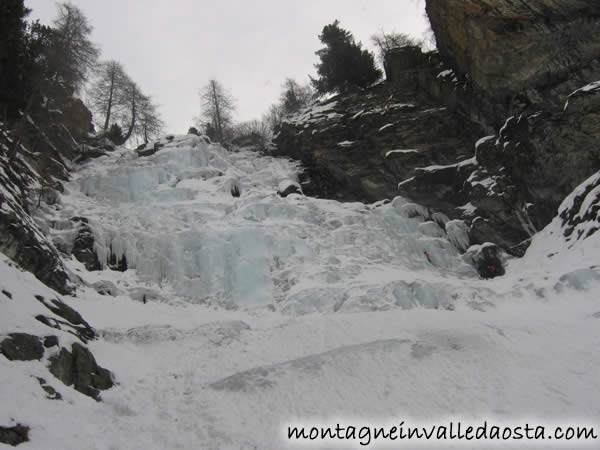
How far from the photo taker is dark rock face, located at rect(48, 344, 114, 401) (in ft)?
19.9

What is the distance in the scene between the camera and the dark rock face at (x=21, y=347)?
216 inches

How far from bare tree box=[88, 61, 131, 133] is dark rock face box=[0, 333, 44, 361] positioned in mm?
22113

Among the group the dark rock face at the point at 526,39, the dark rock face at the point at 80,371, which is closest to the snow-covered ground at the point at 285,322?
the dark rock face at the point at 80,371

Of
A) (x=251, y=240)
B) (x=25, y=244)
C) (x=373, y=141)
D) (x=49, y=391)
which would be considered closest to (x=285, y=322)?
(x=251, y=240)

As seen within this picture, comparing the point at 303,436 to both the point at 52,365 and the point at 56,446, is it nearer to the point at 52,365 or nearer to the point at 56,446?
the point at 56,446

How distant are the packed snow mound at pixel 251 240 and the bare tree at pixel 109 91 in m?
7.67

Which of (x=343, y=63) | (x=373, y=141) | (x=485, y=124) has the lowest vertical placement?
(x=485, y=124)

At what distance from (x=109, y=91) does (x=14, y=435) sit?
25.5 metres

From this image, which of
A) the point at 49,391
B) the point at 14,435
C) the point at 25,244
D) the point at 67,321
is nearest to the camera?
the point at 14,435

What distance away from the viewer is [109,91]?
25.3 metres

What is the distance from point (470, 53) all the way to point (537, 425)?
14.8 metres

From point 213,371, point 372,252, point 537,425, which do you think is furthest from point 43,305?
point 372,252

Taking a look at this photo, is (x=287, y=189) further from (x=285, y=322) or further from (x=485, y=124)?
(x=285, y=322)

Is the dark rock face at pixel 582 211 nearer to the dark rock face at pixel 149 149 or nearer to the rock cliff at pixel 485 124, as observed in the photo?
the rock cliff at pixel 485 124
